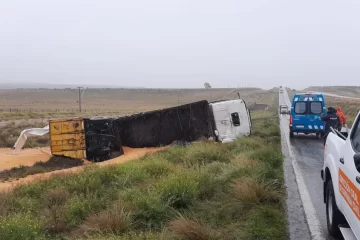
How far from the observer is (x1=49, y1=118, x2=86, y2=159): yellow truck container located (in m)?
16.1

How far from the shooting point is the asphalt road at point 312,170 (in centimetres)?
589

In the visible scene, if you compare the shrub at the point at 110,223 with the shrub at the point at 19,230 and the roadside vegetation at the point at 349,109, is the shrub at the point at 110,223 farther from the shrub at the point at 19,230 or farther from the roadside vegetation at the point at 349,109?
the roadside vegetation at the point at 349,109

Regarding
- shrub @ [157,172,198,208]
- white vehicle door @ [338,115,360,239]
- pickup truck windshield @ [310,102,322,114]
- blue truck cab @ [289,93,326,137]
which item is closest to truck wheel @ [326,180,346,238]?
white vehicle door @ [338,115,360,239]

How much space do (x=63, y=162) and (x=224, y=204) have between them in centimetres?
1120

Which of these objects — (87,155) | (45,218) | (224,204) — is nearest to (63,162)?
(87,155)

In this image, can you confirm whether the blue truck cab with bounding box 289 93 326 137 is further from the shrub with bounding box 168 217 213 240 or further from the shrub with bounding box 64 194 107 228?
the shrub with bounding box 168 217 213 240

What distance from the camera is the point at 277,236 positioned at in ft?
16.2

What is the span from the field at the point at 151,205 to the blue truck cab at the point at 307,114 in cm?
845

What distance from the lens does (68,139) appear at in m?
16.2

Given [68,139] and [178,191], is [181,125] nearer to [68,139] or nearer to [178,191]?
[68,139]

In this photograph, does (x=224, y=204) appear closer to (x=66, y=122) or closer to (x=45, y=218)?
(x=45, y=218)

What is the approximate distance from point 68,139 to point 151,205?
1121cm

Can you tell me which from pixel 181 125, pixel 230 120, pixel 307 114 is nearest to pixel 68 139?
pixel 181 125

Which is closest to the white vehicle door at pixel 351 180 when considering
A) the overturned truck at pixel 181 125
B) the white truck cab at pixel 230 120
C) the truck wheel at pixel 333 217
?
the truck wheel at pixel 333 217
